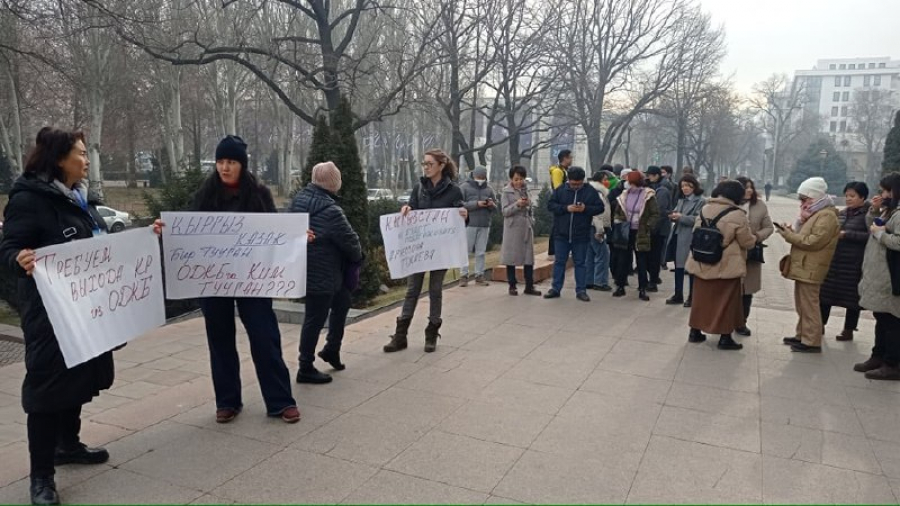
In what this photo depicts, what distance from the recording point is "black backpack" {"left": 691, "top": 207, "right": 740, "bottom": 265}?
242 inches

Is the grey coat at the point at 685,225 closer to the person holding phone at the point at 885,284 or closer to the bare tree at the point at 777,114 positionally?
the person holding phone at the point at 885,284

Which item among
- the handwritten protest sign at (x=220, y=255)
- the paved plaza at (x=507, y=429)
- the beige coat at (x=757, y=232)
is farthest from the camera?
the beige coat at (x=757, y=232)

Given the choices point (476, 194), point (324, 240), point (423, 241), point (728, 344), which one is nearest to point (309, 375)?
point (324, 240)

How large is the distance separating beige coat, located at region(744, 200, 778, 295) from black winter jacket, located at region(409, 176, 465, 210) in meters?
3.43

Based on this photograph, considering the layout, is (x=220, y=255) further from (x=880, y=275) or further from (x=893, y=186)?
(x=893, y=186)

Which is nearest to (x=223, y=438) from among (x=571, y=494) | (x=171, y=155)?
(x=571, y=494)

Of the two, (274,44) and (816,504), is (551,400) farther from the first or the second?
(274,44)

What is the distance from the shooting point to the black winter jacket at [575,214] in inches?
338

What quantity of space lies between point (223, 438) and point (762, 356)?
16.6ft

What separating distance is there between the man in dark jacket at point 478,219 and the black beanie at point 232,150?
5.16 metres

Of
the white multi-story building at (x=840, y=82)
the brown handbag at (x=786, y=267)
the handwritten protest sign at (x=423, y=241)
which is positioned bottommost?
the brown handbag at (x=786, y=267)

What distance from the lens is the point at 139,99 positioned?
35594mm

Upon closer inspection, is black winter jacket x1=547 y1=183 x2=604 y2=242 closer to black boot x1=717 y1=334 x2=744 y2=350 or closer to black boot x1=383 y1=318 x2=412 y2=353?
black boot x1=717 y1=334 x2=744 y2=350

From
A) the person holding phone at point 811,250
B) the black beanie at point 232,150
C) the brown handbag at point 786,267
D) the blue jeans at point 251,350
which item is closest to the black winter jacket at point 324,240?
the blue jeans at point 251,350
